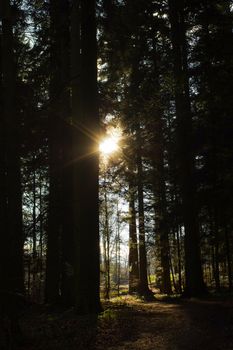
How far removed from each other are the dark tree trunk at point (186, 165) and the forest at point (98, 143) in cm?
5

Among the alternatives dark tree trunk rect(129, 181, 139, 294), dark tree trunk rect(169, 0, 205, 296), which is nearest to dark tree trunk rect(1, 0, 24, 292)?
dark tree trunk rect(169, 0, 205, 296)

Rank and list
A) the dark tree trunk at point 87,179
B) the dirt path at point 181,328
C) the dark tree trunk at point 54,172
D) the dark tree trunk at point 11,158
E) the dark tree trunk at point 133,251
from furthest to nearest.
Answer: the dark tree trunk at point 133,251 < the dark tree trunk at point 54,172 < the dark tree trunk at point 87,179 < the dark tree trunk at point 11,158 < the dirt path at point 181,328

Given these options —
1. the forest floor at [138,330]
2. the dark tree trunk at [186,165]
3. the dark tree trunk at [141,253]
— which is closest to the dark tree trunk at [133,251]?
the dark tree trunk at [141,253]

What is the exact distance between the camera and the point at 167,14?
1516 cm

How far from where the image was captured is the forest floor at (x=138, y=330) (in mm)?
6793

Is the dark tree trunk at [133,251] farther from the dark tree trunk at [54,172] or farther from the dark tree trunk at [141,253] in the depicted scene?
the dark tree trunk at [54,172]

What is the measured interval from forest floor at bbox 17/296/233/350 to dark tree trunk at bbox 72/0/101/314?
0.83 metres

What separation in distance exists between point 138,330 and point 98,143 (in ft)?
16.8

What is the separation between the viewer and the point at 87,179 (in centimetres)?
1047

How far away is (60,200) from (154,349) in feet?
20.2

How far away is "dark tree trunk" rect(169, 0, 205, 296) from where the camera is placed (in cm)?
1362

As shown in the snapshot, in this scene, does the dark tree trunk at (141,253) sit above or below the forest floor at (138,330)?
above

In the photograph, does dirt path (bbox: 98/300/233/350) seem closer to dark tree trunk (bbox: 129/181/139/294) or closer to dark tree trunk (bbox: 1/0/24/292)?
dark tree trunk (bbox: 1/0/24/292)

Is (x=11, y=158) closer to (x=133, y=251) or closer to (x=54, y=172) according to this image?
(x=54, y=172)
